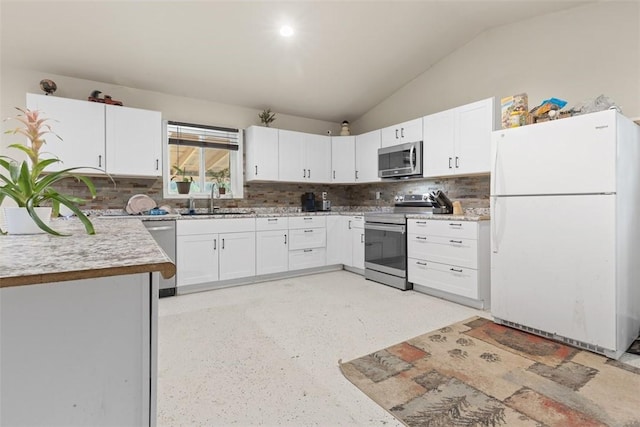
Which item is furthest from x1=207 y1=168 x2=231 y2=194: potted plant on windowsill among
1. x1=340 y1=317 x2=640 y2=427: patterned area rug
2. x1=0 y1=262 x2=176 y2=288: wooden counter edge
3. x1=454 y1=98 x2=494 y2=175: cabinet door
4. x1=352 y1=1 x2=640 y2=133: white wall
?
x1=0 y1=262 x2=176 y2=288: wooden counter edge

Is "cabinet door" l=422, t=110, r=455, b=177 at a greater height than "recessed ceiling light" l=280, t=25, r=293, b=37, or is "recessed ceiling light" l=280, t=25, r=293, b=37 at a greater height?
"recessed ceiling light" l=280, t=25, r=293, b=37

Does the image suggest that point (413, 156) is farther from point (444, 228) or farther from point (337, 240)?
point (337, 240)

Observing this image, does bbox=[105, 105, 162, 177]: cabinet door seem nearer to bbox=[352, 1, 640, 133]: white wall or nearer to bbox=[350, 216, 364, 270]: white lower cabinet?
bbox=[350, 216, 364, 270]: white lower cabinet

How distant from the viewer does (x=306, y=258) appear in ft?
14.9

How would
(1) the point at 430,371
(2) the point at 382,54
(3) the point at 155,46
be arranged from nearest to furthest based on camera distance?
(1) the point at 430,371, (3) the point at 155,46, (2) the point at 382,54

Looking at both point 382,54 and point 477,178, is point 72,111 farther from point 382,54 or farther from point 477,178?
point 477,178

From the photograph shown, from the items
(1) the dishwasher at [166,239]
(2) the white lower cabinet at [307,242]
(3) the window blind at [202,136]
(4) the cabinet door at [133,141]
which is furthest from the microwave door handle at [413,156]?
(4) the cabinet door at [133,141]

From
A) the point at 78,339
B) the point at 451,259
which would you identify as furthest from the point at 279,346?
the point at 451,259

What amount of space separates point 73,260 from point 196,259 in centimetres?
312

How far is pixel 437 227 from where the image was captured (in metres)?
3.46

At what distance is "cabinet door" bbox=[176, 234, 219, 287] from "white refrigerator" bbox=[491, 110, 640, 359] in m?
2.99

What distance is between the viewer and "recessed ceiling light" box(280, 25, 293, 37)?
11.1 feet

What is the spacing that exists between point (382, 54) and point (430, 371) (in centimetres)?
356

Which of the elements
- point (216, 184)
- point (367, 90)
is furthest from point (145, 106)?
point (367, 90)
